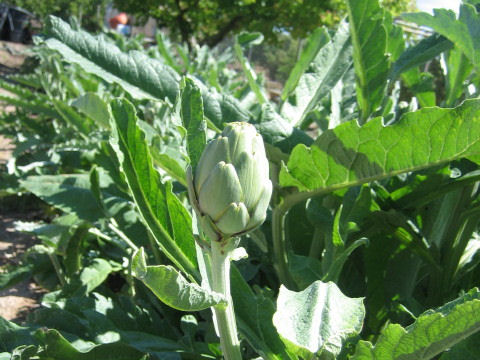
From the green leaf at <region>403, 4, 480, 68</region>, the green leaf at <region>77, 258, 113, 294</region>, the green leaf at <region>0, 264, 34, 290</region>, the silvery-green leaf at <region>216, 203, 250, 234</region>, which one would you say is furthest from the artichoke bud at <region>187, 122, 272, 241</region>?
the green leaf at <region>0, 264, 34, 290</region>

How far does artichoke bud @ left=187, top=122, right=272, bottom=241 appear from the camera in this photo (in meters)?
0.51

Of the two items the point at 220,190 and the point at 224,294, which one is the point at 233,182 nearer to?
the point at 220,190

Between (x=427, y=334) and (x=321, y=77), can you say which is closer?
(x=427, y=334)

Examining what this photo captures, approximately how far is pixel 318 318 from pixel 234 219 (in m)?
0.16

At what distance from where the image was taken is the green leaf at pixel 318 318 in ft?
1.86

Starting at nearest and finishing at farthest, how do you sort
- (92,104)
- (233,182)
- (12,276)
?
(233,182)
(92,104)
(12,276)

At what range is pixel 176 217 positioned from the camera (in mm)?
728

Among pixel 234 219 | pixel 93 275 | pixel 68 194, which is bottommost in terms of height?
pixel 93 275

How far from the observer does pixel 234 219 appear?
521 millimetres

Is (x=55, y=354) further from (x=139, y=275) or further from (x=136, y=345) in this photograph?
(x=139, y=275)

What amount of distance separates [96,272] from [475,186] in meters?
0.75

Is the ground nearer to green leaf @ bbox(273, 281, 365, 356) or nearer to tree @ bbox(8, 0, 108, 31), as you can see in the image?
green leaf @ bbox(273, 281, 365, 356)

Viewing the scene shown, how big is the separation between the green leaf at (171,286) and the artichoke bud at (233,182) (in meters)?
0.06

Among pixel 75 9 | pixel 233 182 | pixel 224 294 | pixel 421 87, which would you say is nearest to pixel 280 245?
pixel 224 294
